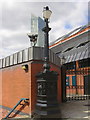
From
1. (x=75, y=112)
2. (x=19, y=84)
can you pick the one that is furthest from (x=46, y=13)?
(x=75, y=112)

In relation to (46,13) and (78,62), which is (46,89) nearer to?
(46,13)

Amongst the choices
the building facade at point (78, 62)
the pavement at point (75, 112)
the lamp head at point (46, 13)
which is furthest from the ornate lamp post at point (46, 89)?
the building facade at point (78, 62)

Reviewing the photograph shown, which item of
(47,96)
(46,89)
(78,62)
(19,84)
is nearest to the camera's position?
(47,96)

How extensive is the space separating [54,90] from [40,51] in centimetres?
248

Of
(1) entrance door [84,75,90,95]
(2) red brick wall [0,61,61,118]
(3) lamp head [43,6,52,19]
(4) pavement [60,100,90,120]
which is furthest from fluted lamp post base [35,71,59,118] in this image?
(1) entrance door [84,75,90,95]

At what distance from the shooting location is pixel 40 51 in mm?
8711

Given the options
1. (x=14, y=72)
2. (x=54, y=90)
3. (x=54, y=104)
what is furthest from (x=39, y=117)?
(x=14, y=72)

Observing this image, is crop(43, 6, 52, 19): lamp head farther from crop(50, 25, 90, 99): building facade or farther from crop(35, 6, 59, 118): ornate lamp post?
crop(50, 25, 90, 99): building facade

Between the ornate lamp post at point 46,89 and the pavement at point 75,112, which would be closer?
the ornate lamp post at point 46,89

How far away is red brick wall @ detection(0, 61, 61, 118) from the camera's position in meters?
8.21

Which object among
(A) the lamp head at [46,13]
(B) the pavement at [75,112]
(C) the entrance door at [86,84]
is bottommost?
(B) the pavement at [75,112]

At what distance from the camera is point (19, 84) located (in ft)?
30.6

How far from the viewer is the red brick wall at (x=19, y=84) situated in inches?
323

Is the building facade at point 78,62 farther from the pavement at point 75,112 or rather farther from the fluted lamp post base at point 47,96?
the fluted lamp post base at point 47,96
